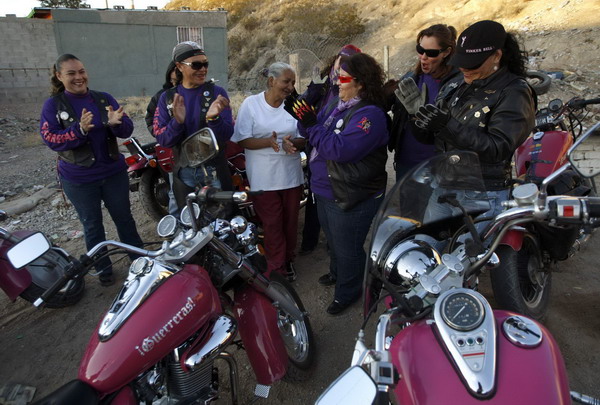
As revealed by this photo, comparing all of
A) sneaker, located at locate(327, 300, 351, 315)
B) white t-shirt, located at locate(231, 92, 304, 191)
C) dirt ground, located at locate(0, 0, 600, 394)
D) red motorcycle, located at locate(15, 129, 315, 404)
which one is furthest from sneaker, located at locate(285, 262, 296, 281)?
red motorcycle, located at locate(15, 129, 315, 404)

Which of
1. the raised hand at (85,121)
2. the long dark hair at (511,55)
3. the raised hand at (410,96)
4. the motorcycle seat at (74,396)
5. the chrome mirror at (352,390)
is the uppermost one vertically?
the long dark hair at (511,55)

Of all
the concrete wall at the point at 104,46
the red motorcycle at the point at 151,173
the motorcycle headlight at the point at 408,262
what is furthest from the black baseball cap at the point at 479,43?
the concrete wall at the point at 104,46

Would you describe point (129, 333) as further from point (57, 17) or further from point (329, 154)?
point (57, 17)

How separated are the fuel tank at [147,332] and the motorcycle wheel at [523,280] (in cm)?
151

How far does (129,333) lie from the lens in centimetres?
143

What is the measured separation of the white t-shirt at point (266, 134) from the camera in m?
3.14

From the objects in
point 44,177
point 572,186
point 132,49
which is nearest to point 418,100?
Answer: point 572,186

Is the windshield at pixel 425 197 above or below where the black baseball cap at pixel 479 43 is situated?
below

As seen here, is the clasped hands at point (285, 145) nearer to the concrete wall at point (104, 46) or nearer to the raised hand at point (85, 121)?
the raised hand at point (85, 121)

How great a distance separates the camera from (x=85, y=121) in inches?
115

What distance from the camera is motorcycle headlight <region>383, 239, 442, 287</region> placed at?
1472mm

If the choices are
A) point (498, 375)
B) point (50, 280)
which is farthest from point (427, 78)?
point (50, 280)

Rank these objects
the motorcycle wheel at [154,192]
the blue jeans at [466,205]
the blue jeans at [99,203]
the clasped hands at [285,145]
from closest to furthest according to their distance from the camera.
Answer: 1. the blue jeans at [466,205]
2. the clasped hands at [285,145]
3. the blue jeans at [99,203]
4. the motorcycle wheel at [154,192]

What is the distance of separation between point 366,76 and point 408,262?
131 centimetres
